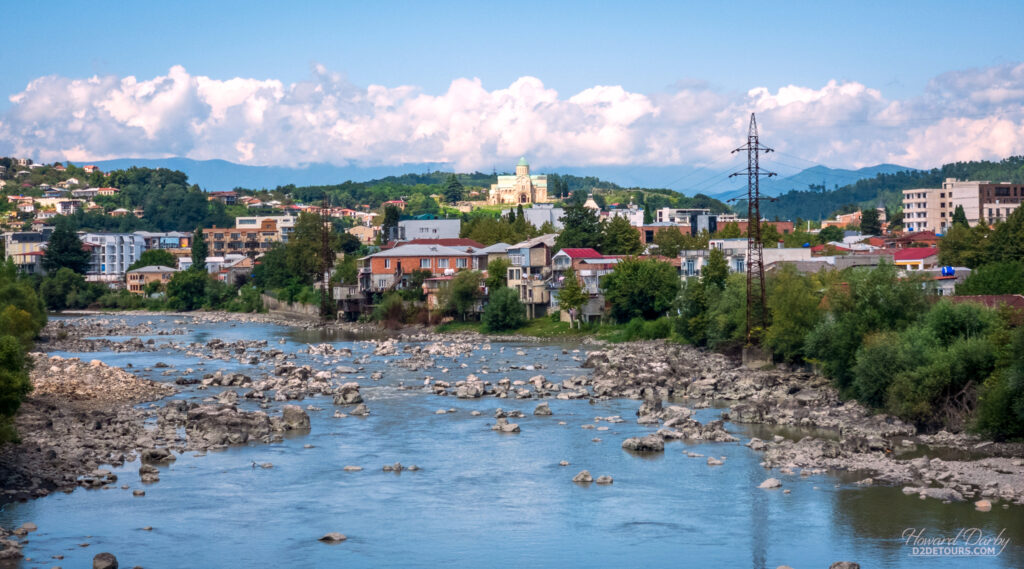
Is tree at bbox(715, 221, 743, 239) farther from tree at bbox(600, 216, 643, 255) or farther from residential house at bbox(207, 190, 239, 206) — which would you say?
residential house at bbox(207, 190, 239, 206)

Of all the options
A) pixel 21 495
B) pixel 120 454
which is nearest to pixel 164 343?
pixel 120 454

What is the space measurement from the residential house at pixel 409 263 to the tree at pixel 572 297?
473 inches

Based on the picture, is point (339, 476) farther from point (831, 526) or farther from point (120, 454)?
point (831, 526)

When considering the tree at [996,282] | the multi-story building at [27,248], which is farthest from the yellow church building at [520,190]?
the tree at [996,282]

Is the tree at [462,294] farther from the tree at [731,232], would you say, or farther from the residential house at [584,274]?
the tree at [731,232]

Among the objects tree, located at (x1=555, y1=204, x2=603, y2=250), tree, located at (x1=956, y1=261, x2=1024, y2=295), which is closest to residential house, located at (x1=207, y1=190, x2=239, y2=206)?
tree, located at (x1=555, y1=204, x2=603, y2=250)

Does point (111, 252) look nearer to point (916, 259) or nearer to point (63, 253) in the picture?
point (63, 253)

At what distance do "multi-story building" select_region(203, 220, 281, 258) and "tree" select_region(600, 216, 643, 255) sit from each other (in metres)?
53.0

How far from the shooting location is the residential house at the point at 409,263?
224 feet

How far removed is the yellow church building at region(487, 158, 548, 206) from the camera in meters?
166

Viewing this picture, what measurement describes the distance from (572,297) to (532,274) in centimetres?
739

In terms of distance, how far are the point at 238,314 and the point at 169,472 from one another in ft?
204

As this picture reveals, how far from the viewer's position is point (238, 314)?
8269 centimetres

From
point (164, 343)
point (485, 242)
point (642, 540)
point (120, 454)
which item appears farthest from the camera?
point (485, 242)
